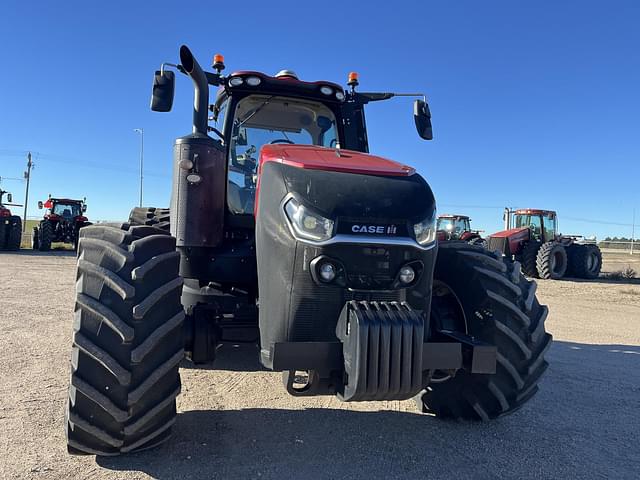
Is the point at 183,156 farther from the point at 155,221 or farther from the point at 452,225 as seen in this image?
the point at 452,225

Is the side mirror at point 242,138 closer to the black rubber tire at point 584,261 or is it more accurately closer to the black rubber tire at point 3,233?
the black rubber tire at point 584,261

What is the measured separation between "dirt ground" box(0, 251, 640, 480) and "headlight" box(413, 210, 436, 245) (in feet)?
4.27

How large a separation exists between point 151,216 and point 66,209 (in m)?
21.1

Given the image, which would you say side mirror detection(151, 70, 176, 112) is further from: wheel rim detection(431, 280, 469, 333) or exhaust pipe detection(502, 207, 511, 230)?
exhaust pipe detection(502, 207, 511, 230)

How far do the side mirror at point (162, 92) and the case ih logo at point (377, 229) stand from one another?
73.1 inches

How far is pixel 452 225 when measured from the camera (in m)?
22.1

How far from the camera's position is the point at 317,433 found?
10.9 feet

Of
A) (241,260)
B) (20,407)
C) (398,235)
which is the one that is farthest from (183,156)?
(20,407)

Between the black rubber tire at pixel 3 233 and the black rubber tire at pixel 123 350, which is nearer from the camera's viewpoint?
the black rubber tire at pixel 123 350

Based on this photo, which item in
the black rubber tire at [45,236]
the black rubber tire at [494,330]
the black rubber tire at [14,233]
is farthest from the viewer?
the black rubber tire at [45,236]

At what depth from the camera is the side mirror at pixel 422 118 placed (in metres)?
4.31

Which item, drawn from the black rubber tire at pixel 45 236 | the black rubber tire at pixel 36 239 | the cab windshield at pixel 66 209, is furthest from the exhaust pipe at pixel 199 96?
the cab windshield at pixel 66 209

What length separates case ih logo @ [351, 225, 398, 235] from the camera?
2641 mm

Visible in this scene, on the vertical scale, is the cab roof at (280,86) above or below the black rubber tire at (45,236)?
above
